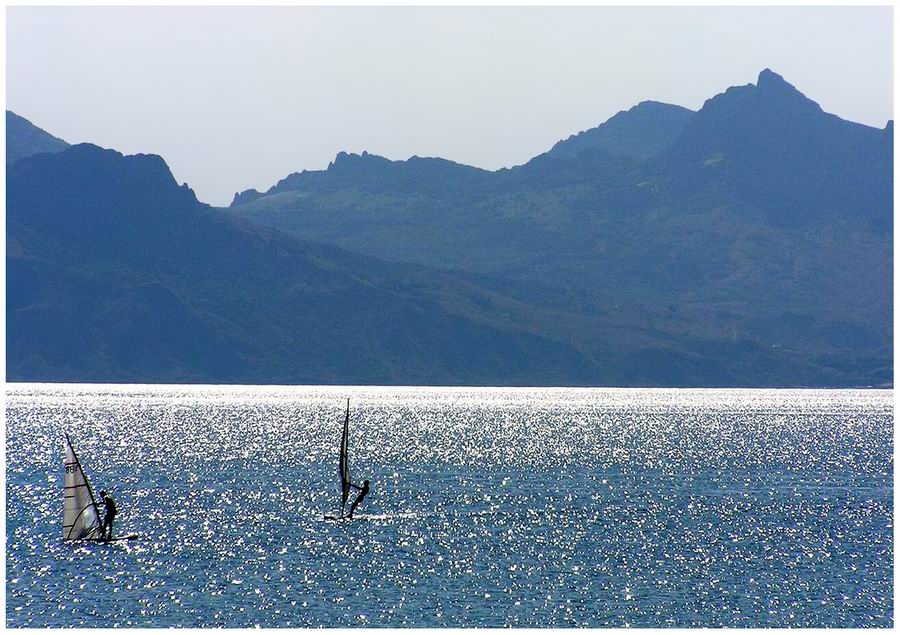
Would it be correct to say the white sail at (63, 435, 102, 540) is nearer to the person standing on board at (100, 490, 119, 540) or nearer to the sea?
the person standing on board at (100, 490, 119, 540)

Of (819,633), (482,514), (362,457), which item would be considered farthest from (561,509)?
(362,457)

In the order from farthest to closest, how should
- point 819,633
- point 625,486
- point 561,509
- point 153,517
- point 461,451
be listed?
Answer: 1. point 461,451
2. point 625,486
3. point 561,509
4. point 153,517
5. point 819,633

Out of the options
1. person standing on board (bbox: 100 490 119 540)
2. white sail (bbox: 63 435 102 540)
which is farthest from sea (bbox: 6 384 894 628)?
person standing on board (bbox: 100 490 119 540)

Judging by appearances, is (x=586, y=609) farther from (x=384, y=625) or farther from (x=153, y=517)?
(x=153, y=517)

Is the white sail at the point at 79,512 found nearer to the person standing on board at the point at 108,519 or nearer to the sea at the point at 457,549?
the person standing on board at the point at 108,519

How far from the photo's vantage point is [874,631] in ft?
217

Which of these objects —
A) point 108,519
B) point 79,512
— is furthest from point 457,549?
point 79,512

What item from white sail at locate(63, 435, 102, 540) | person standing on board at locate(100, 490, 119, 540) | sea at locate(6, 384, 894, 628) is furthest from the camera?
white sail at locate(63, 435, 102, 540)

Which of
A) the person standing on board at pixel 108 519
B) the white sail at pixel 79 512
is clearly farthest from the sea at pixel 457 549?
the person standing on board at pixel 108 519

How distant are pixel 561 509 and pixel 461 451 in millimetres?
70809

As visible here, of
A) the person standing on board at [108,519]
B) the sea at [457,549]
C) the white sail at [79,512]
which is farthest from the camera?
the white sail at [79,512]

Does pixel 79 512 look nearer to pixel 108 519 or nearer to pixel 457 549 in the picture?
pixel 108 519

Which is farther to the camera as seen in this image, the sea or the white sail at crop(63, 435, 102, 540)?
the white sail at crop(63, 435, 102, 540)

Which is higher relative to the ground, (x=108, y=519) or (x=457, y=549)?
(x=108, y=519)
